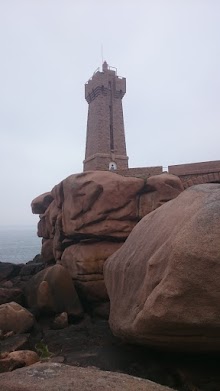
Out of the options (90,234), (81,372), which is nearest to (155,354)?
(81,372)

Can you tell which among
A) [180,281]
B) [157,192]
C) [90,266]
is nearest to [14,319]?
[90,266]

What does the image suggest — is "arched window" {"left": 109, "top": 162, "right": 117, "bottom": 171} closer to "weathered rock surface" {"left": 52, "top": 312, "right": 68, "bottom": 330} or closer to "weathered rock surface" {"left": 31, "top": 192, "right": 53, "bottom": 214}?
"weathered rock surface" {"left": 31, "top": 192, "right": 53, "bottom": 214}

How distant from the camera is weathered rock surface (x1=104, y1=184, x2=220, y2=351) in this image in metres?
4.13

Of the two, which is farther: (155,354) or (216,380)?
(155,354)

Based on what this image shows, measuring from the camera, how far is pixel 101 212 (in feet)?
37.0

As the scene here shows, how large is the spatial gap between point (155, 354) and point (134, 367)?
53 centimetres

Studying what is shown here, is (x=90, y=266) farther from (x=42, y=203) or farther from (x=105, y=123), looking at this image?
(x=105, y=123)

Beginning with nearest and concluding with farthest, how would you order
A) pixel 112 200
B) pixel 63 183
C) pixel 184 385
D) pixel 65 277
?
1. pixel 184 385
2. pixel 65 277
3. pixel 112 200
4. pixel 63 183

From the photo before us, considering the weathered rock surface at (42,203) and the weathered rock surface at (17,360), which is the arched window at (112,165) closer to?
the weathered rock surface at (42,203)

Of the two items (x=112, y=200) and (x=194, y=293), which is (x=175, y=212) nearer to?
(x=194, y=293)

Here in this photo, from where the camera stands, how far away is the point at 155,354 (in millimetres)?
5785

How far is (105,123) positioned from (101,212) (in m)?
15.6

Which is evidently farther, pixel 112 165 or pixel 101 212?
pixel 112 165

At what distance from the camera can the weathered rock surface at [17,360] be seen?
17.8 feet
